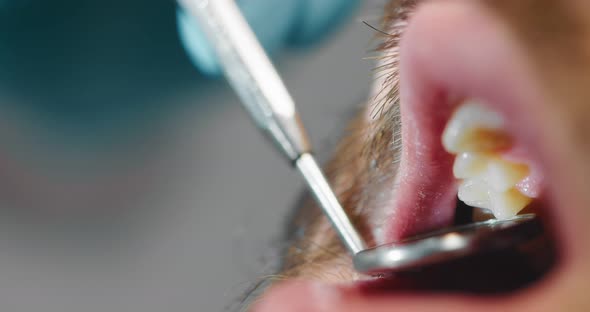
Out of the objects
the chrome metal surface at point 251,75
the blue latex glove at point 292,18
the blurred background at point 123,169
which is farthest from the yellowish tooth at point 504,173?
the blue latex glove at point 292,18

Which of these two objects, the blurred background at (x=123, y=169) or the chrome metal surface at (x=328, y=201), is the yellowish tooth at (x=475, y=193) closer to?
the chrome metal surface at (x=328, y=201)

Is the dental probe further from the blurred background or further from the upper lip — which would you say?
the blurred background

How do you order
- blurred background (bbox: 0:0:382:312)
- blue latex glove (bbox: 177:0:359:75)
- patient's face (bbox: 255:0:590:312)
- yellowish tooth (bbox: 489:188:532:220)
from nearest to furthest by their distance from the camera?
patient's face (bbox: 255:0:590:312) < yellowish tooth (bbox: 489:188:532:220) < blurred background (bbox: 0:0:382:312) < blue latex glove (bbox: 177:0:359:75)

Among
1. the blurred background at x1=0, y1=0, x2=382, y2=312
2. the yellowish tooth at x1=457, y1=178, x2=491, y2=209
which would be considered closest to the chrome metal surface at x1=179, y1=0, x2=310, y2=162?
the yellowish tooth at x1=457, y1=178, x2=491, y2=209

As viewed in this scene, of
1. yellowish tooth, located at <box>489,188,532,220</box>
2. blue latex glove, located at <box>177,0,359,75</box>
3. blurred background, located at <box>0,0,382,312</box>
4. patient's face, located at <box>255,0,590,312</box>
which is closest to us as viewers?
patient's face, located at <box>255,0,590,312</box>

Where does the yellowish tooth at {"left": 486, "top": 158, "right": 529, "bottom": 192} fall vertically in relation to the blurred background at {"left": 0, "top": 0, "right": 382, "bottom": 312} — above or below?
below

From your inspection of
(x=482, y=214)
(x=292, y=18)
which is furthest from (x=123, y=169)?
(x=482, y=214)

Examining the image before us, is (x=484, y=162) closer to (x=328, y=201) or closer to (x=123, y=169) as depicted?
(x=328, y=201)
